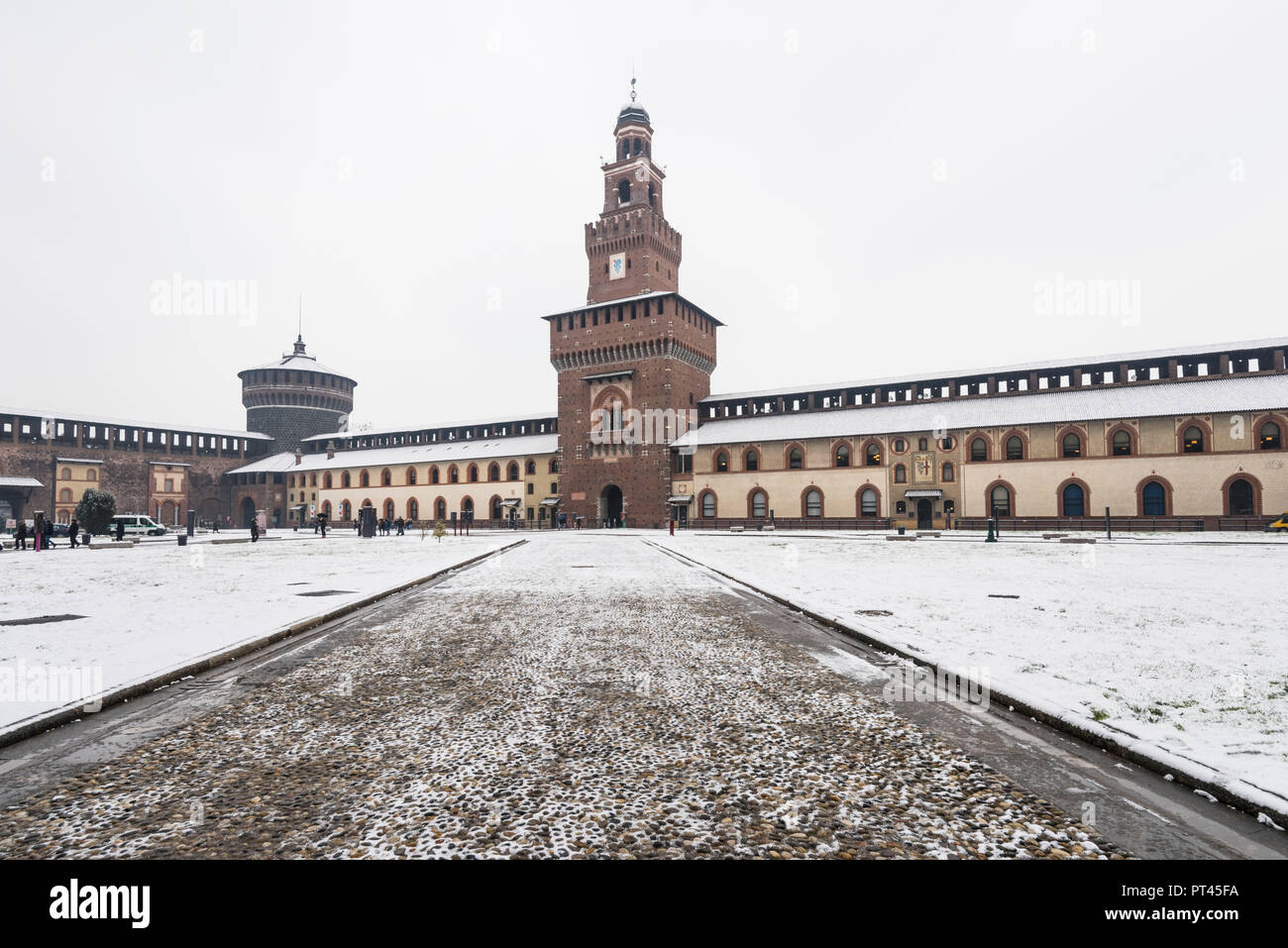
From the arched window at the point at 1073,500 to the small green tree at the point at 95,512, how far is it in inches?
2279

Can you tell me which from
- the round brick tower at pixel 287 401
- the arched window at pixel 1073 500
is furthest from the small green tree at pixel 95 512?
the arched window at pixel 1073 500

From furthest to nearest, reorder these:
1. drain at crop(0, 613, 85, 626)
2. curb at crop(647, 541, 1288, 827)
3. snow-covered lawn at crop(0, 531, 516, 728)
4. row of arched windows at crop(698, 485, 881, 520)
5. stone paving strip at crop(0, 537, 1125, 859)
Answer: row of arched windows at crop(698, 485, 881, 520), drain at crop(0, 613, 85, 626), snow-covered lawn at crop(0, 531, 516, 728), curb at crop(647, 541, 1288, 827), stone paving strip at crop(0, 537, 1125, 859)

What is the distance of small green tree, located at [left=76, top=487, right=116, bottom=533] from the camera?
38.3 meters

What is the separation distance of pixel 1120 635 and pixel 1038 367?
46384mm

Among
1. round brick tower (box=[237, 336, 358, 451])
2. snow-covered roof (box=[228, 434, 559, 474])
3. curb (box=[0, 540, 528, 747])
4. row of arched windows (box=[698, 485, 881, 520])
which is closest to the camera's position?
curb (box=[0, 540, 528, 747])

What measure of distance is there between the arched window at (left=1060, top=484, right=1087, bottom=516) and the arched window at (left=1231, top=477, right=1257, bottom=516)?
7022 mm

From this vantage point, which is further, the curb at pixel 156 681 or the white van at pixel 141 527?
the white van at pixel 141 527

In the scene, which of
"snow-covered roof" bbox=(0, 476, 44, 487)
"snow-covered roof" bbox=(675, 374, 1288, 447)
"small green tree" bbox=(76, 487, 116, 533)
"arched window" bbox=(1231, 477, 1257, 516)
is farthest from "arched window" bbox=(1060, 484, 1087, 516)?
"snow-covered roof" bbox=(0, 476, 44, 487)

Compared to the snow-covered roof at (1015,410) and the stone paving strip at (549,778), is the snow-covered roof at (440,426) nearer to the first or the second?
the snow-covered roof at (1015,410)

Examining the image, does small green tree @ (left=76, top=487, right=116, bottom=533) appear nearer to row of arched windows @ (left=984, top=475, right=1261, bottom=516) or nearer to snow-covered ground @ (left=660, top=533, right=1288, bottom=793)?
snow-covered ground @ (left=660, top=533, right=1288, bottom=793)

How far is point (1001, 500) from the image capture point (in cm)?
4266

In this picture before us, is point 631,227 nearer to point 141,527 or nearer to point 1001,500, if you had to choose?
point 1001,500

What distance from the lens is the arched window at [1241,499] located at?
3659 cm

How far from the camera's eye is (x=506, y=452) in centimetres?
6269
